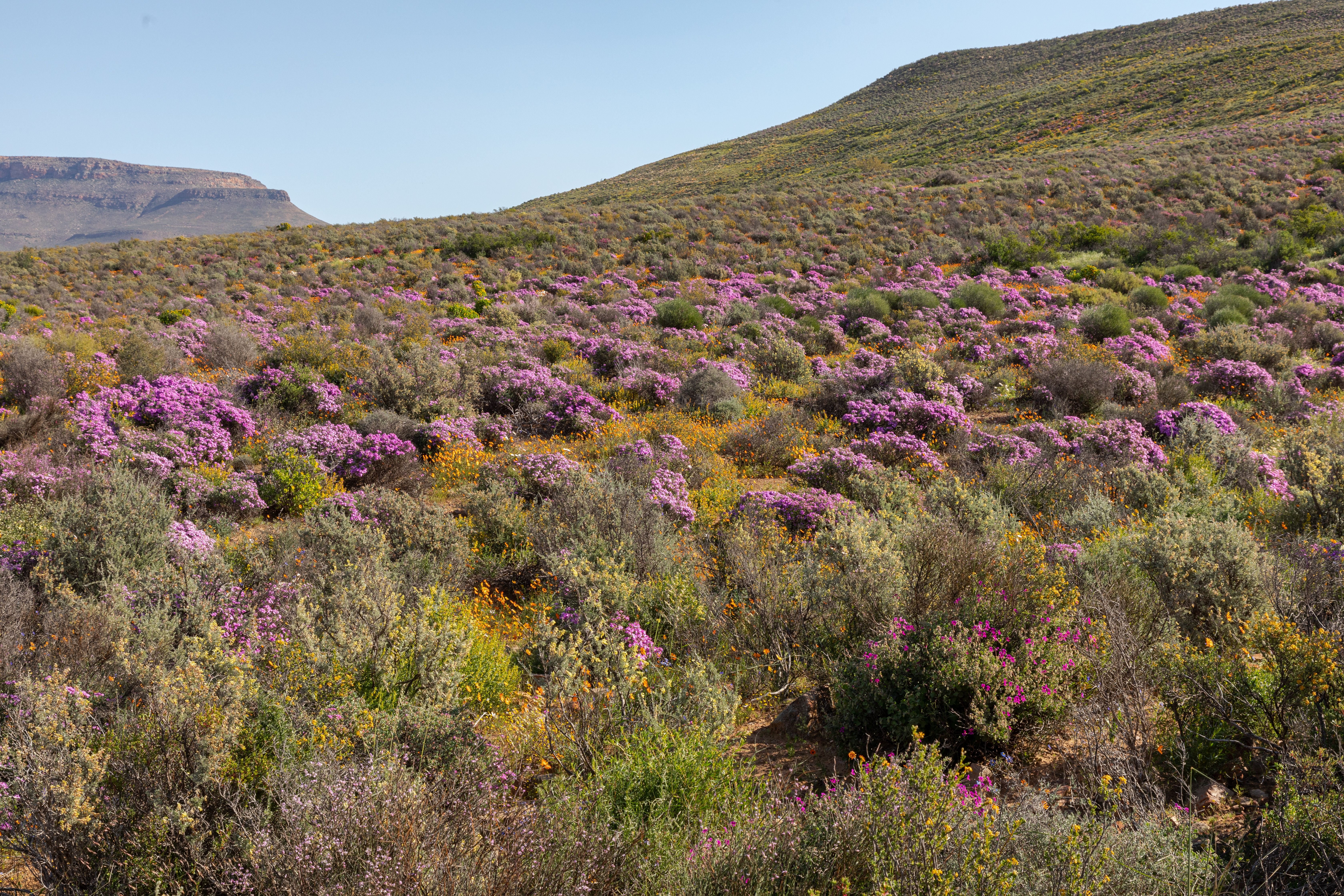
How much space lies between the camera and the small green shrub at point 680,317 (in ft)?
52.7

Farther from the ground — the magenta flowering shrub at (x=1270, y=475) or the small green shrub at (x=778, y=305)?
the small green shrub at (x=778, y=305)

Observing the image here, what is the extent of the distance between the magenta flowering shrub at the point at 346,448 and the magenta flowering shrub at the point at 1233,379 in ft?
45.6

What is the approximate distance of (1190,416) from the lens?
382 inches

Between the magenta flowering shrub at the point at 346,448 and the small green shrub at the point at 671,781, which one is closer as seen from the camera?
the small green shrub at the point at 671,781

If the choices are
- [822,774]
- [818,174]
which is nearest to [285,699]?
[822,774]

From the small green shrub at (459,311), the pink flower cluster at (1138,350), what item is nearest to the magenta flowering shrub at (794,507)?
the pink flower cluster at (1138,350)

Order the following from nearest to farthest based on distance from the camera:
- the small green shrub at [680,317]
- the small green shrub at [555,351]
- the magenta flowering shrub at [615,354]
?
1. the magenta flowering shrub at [615,354]
2. the small green shrub at [555,351]
3. the small green shrub at [680,317]

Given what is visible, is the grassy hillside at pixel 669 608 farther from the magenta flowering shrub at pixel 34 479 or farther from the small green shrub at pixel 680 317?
the small green shrub at pixel 680 317

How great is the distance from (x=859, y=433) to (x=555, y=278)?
43.8 ft

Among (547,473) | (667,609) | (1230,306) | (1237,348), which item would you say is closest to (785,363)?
(547,473)

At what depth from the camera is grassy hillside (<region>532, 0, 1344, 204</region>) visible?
138 feet

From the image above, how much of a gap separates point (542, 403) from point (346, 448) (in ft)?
10.7

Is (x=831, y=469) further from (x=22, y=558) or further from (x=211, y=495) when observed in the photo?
(x=22, y=558)

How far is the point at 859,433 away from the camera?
10.4m
